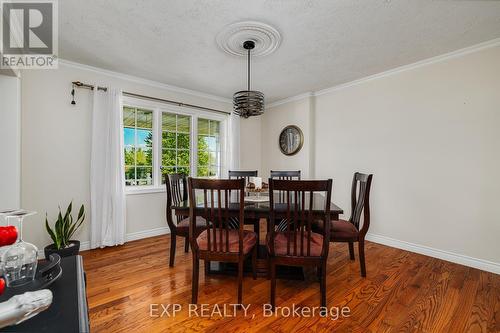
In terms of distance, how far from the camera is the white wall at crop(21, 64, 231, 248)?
256cm

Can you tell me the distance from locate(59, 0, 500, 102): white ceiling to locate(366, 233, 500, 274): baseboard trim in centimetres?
232

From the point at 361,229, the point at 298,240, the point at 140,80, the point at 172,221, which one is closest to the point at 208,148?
the point at 140,80

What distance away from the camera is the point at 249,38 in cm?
226

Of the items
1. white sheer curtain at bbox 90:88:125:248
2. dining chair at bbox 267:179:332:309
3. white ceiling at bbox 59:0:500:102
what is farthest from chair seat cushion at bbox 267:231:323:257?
white sheer curtain at bbox 90:88:125:248

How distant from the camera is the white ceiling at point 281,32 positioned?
6.07ft

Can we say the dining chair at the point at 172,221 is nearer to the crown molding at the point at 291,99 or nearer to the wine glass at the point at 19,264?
the wine glass at the point at 19,264

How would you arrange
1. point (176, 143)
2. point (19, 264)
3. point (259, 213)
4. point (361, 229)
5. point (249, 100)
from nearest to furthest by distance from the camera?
point (19, 264), point (259, 213), point (361, 229), point (249, 100), point (176, 143)

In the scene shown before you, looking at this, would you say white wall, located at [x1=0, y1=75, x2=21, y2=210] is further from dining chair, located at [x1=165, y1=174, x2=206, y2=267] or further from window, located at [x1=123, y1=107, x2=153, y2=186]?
dining chair, located at [x1=165, y1=174, x2=206, y2=267]

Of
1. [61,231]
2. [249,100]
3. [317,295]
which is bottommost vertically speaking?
[317,295]

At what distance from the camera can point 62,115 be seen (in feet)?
9.07

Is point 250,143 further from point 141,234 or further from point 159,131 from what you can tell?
point 141,234

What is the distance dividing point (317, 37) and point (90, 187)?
327 cm

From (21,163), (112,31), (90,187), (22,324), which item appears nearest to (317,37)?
(112,31)

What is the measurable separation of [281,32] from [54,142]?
2.92m
